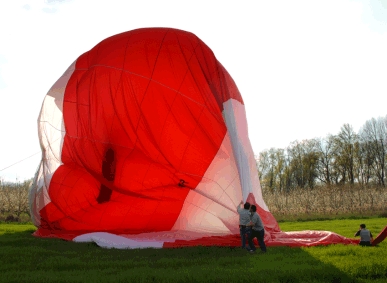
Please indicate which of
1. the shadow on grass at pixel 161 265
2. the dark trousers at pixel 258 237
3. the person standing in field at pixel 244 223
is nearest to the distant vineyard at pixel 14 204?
the shadow on grass at pixel 161 265

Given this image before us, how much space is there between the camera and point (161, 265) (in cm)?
687

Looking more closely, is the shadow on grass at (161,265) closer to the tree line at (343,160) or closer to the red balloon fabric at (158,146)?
the red balloon fabric at (158,146)

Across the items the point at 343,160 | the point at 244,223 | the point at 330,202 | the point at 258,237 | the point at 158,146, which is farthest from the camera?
the point at 343,160

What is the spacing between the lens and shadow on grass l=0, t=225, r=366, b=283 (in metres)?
5.62

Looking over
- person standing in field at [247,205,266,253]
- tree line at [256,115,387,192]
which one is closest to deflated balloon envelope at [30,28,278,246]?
person standing in field at [247,205,266,253]

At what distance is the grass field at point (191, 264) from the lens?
5652 mm

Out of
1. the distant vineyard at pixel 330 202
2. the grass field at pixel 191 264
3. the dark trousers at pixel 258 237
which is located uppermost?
the distant vineyard at pixel 330 202

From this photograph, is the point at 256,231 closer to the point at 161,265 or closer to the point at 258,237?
the point at 258,237

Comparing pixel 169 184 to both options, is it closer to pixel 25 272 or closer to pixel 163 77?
pixel 163 77

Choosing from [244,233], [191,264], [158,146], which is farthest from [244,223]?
[158,146]

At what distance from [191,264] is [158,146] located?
4328 mm

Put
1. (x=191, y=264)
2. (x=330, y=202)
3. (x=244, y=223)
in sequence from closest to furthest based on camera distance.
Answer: (x=191, y=264), (x=244, y=223), (x=330, y=202)

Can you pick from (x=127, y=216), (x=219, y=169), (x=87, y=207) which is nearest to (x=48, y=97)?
(x=87, y=207)

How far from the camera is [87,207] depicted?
37.9 feet
